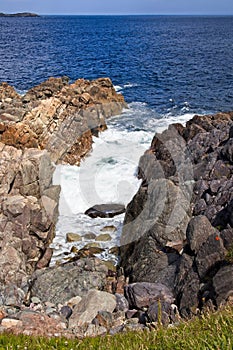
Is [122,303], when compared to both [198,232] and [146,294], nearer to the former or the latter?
[146,294]

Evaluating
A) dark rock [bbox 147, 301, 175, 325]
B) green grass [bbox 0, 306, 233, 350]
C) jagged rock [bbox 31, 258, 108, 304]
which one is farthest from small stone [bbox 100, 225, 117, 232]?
green grass [bbox 0, 306, 233, 350]

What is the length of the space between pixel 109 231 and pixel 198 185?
559 cm

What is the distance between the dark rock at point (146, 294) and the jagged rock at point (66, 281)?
2166 millimetres

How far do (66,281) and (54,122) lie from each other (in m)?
19.1

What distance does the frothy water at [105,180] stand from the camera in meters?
21.5

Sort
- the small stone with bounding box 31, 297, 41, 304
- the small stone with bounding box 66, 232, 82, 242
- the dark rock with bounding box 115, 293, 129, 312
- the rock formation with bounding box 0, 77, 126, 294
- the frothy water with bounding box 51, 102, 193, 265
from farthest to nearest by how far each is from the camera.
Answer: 1. the frothy water with bounding box 51, 102, 193, 265
2. the small stone with bounding box 66, 232, 82, 242
3. the rock formation with bounding box 0, 77, 126, 294
4. the small stone with bounding box 31, 297, 41, 304
5. the dark rock with bounding box 115, 293, 129, 312

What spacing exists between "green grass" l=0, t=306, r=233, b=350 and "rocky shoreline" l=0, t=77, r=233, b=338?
59 centimetres

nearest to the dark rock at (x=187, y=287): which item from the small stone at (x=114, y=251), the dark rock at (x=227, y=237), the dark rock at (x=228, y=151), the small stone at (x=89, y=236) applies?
the dark rock at (x=227, y=237)

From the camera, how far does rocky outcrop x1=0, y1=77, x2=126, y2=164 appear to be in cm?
2753

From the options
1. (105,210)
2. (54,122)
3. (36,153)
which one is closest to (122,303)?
(105,210)

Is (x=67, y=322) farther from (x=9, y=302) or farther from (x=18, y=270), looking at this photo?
(x=18, y=270)

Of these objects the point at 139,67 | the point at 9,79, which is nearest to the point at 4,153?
the point at 9,79

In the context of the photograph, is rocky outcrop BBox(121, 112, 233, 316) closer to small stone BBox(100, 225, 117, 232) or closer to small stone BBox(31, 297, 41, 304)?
small stone BBox(100, 225, 117, 232)

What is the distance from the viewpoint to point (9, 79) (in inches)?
2368
